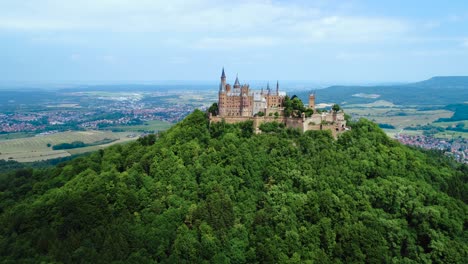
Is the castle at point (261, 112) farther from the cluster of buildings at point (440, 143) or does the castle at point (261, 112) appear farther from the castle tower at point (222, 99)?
the cluster of buildings at point (440, 143)

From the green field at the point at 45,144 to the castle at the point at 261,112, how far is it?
259 feet

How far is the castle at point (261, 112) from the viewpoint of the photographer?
241ft

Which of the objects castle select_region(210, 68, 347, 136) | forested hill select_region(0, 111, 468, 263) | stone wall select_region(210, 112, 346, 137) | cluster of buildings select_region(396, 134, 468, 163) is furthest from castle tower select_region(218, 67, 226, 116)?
cluster of buildings select_region(396, 134, 468, 163)

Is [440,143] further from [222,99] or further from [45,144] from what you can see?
[45,144]

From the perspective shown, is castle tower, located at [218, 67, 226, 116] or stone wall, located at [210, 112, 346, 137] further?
castle tower, located at [218, 67, 226, 116]

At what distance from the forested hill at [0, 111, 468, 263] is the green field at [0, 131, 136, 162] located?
2511 inches

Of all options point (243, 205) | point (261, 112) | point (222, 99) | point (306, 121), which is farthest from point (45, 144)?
point (243, 205)

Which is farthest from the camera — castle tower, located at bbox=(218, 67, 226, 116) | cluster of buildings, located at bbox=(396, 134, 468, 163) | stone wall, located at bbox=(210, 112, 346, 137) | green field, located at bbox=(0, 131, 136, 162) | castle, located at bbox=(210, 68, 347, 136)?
cluster of buildings, located at bbox=(396, 134, 468, 163)

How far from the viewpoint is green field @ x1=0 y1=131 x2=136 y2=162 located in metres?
133

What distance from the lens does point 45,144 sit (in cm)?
15512

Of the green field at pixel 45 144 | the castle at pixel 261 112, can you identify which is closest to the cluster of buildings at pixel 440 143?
the castle at pixel 261 112

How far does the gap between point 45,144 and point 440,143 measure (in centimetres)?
15502

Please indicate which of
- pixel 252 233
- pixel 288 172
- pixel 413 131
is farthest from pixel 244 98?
pixel 413 131

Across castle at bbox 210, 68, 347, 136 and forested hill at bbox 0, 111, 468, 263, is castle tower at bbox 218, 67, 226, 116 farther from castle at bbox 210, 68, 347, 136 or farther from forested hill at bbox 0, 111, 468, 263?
forested hill at bbox 0, 111, 468, 263
